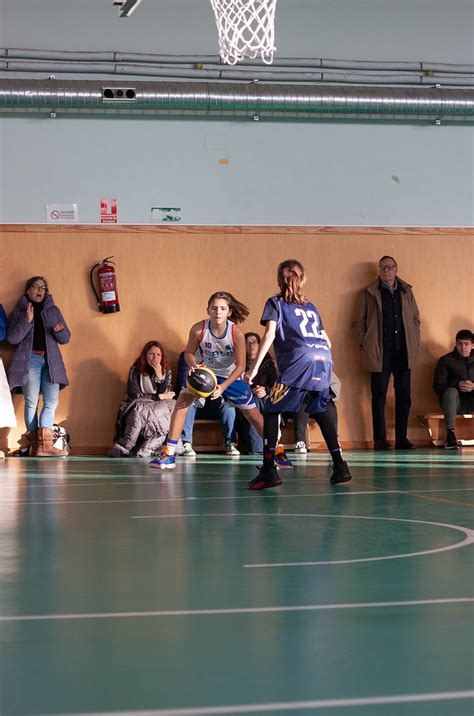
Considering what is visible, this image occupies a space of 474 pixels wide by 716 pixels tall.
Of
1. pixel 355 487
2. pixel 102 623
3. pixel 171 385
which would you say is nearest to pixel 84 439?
pixel 171 385

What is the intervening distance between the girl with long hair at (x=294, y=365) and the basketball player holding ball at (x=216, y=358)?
1.59 m

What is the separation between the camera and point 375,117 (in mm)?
14227

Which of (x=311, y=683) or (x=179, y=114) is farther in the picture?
(x=179, y=114)

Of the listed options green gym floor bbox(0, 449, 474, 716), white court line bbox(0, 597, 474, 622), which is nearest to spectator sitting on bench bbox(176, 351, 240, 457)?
green gym floor bbox(0, 449, 474, 716)

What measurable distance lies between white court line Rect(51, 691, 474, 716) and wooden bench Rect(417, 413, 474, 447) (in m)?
11.5

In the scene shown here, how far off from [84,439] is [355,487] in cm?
653

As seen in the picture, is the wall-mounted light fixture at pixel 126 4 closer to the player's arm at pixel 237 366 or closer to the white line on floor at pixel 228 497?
the player's arm at pixel 237 366

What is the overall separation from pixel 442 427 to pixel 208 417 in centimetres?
341

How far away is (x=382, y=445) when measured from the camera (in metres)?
13.8

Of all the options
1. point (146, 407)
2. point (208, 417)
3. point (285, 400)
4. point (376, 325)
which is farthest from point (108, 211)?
point (285, 400)

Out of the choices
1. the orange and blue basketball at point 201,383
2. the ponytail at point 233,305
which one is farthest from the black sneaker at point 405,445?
the orange and blue basketball at point 201,383

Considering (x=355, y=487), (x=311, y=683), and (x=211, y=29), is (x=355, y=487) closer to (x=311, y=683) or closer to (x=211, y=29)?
(x=311, y=683)

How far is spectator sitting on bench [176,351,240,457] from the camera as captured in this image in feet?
Result: 41.6

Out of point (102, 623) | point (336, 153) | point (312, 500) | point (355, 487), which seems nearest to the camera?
point (102, 623)
